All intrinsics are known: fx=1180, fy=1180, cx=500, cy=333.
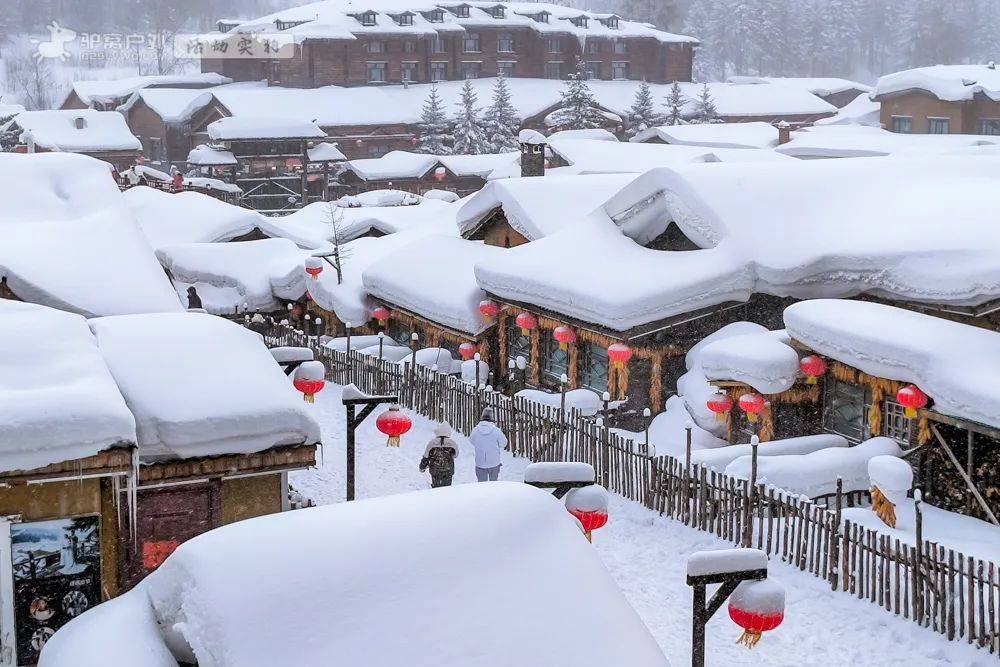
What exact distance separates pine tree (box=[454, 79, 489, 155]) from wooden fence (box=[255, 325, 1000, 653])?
4235 cm

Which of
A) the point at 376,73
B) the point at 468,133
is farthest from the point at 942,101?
the point at 376,73

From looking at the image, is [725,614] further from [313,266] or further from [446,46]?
[446,46]

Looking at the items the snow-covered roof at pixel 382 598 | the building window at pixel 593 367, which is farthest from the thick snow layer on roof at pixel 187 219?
the snow-covered roof at pixel 382 598

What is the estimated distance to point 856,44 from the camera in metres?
123

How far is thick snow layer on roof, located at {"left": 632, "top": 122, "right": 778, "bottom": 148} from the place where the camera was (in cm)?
5050

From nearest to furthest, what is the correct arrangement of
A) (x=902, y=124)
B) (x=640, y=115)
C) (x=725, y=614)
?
(x=725, y=614)
(x=902, y=124)
(x=640, y=115)

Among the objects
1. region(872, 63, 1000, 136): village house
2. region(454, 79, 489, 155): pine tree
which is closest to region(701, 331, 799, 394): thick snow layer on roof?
region(872, 63, 1000, 136): village house

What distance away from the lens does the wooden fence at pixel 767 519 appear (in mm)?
12375

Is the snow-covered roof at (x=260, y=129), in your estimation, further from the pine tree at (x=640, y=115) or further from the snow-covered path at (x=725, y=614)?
the snow-covered path at (x=725, y=614)

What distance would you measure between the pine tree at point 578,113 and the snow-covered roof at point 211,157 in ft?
68.7

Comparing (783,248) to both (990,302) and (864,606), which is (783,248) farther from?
(864,606)

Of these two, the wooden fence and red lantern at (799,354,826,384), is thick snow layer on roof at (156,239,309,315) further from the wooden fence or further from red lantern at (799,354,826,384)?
red lantern at (799,354,826,384)

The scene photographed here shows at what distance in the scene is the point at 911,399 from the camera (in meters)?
15.4

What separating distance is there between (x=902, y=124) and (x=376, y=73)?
105 ft
